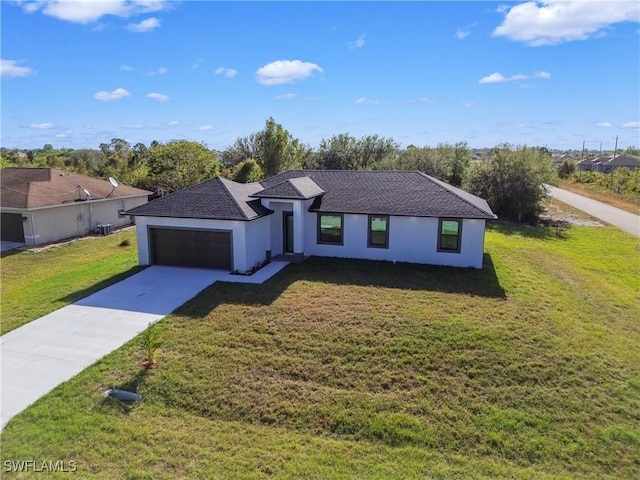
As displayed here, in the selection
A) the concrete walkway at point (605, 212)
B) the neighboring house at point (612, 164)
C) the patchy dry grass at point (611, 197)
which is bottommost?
the concrete walkway at point (605, 212)

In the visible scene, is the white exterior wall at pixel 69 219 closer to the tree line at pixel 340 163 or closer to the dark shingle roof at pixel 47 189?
the dark shingle roof at pixel 47 189

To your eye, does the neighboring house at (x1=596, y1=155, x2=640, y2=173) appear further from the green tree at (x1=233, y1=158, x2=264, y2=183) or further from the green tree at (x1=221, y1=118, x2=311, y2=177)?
the green tree at (x1=233, y1=158, x2=264, y2=183)

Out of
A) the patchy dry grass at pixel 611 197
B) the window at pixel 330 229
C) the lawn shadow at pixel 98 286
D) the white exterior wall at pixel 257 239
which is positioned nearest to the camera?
the lawn shadow at pixel 98 286

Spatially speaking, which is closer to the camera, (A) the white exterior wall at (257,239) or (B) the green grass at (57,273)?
(B) the green grass at (57,273)

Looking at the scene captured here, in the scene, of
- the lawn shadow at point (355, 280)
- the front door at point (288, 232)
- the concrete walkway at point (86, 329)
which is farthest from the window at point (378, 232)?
the concrete walkway at point (86, 329)

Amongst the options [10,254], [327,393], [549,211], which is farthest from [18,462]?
[549,211]

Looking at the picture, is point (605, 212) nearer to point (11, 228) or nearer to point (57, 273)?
point (57, 273)

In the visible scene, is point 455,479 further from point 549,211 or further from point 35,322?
point 549,211
